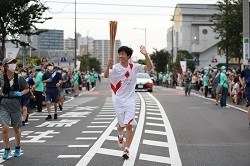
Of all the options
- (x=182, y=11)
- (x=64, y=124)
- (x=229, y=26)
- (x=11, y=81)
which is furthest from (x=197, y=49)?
(x=11, y=81)

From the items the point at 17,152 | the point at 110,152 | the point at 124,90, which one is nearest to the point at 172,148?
the point at 110,152

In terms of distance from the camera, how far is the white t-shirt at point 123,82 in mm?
8312

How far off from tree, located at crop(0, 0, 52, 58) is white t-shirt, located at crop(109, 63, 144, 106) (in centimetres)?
1628

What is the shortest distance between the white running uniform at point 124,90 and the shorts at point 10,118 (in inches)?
72.5

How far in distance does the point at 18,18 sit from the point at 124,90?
1723 centimetres

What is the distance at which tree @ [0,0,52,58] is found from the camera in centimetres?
2370

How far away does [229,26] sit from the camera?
104 feet

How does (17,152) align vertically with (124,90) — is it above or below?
below

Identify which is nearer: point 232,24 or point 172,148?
point 172,148

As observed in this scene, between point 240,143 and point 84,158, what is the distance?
370 centimetres

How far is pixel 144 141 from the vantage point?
10.1 meters

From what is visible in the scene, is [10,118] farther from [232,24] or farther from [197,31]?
[197,31]

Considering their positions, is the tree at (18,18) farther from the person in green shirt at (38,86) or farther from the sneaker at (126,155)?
the sneaker at (126,155)

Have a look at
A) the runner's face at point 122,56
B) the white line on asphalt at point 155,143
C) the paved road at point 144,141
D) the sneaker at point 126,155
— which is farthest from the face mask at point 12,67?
the white line on asphalt at point 155,143
